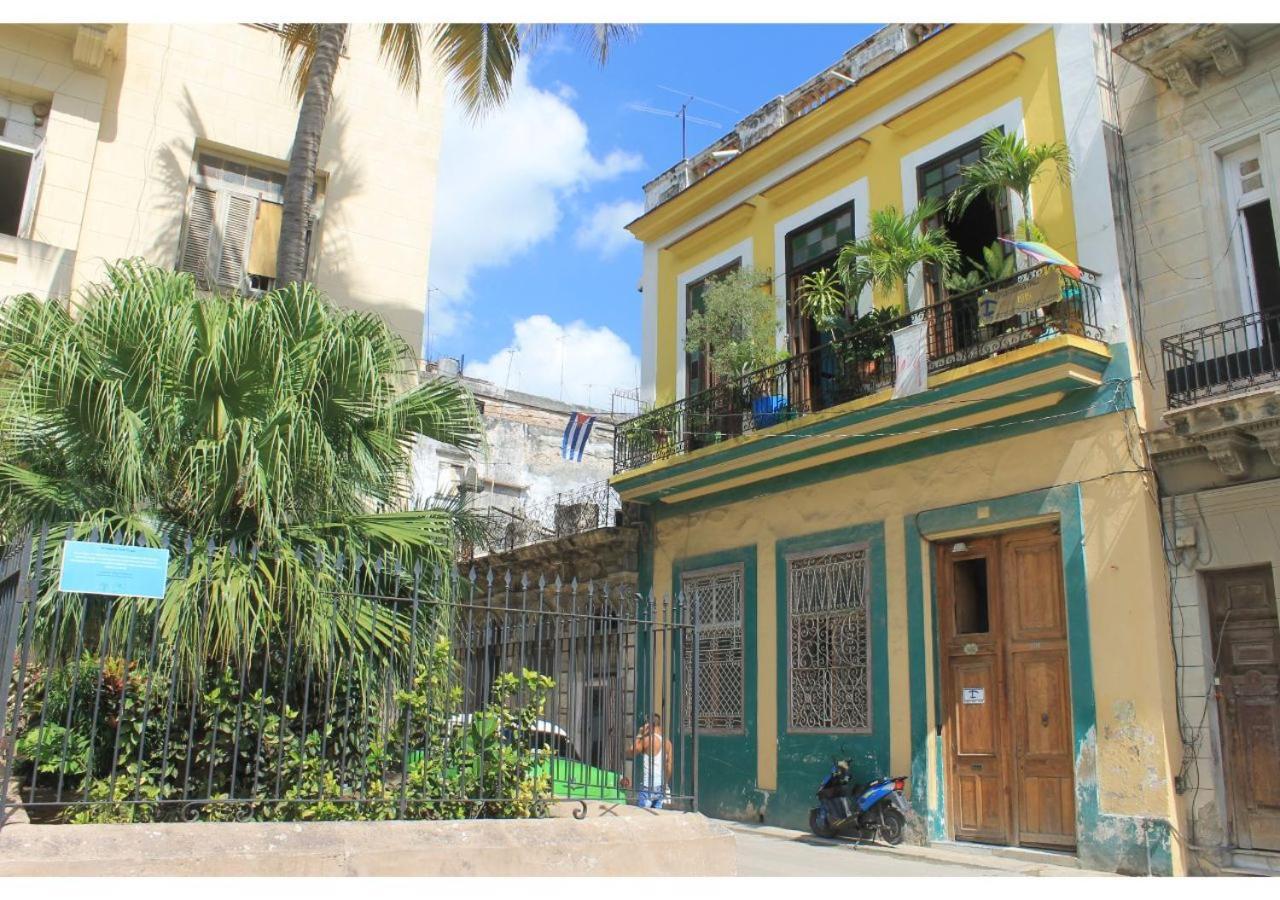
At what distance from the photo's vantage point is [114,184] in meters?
12.1

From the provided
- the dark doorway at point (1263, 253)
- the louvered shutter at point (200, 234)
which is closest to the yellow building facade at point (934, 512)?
the dark doorway at point (1263, 253)

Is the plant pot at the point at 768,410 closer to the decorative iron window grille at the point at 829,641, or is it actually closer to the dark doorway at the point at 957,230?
the decorative iron window grille at the point at 829,641

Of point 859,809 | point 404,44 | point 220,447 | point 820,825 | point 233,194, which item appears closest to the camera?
point 220,447

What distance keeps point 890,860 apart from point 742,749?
126 inches

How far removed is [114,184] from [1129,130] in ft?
34.6

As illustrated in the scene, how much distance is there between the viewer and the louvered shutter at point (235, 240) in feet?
41.7

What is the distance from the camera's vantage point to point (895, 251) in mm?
12039

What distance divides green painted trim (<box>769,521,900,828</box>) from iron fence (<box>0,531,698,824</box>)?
16.9ft

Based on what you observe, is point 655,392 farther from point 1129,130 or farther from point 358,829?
point 358,829

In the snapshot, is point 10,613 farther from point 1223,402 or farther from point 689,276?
point 689,276

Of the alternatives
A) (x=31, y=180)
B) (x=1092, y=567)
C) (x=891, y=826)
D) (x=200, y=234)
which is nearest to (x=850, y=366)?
(x=1092, y=567)

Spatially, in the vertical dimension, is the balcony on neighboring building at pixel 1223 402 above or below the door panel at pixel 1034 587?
above

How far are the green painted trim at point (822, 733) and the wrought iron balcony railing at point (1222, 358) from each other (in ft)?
11.3

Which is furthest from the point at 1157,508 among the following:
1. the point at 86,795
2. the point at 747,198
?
the point at 86,795
